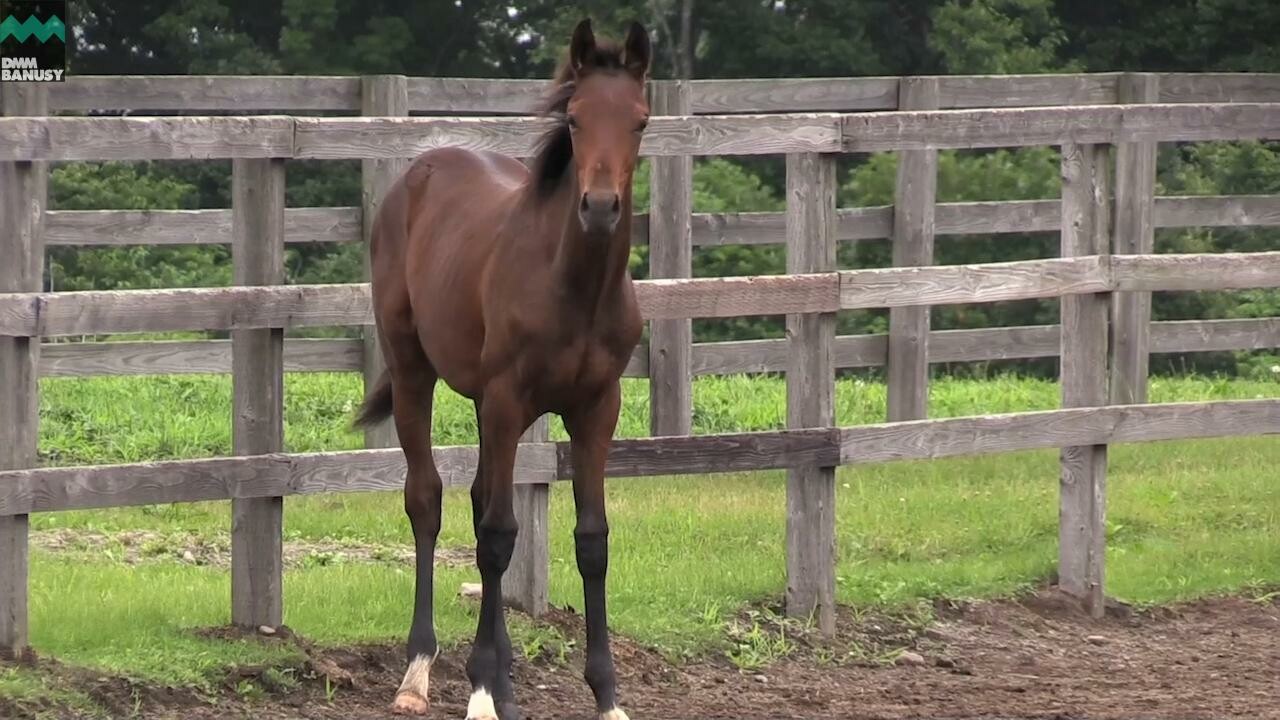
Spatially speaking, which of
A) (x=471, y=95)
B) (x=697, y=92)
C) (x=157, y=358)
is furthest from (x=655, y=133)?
(x=697, y=92)

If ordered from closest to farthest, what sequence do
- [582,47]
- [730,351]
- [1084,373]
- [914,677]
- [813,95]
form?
Result: [582,47] < [914,677] < [1084,373] < [730,351] < [813,95]

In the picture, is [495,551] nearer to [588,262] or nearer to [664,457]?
[588,262]

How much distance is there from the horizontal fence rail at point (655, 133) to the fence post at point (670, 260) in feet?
8.68

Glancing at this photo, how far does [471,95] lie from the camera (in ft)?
36.9

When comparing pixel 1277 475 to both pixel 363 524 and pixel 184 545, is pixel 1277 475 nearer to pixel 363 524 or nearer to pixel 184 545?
pixel 363 524

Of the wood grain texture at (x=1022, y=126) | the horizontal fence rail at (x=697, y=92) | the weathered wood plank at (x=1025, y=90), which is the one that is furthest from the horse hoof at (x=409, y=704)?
the weathered wood plank at (x=1025, y=90)

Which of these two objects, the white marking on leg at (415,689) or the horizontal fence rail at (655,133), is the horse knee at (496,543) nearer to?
the white marking on leg at (415,689)

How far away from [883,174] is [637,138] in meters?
13.3

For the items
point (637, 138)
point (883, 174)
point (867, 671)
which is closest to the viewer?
point (637, 138)

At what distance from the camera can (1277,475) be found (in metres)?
10.3

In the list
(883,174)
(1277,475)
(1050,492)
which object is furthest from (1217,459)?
(883,174)

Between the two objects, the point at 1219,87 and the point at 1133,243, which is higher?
the point at 1219,87

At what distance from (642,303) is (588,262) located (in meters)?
1.16

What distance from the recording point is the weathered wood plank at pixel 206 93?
34.6 feet
